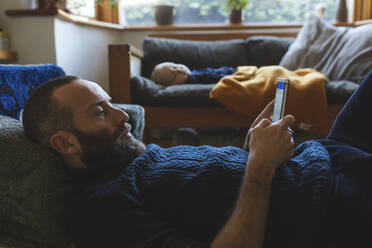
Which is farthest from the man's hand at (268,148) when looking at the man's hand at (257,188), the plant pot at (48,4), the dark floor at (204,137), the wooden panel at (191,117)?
the plant pot at (48,4)

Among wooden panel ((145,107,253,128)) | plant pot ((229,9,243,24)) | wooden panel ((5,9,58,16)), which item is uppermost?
plant pot ((229,9,243,24))

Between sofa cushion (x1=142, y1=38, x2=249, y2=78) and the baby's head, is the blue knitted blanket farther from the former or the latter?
sofa cushion (x1=142, y1=38, x2=249, y2=78)

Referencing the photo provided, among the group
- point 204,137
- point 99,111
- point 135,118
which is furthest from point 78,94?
point 204,137

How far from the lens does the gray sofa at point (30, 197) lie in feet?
2.48

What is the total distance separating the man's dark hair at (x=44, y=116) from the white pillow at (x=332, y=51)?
2121mm

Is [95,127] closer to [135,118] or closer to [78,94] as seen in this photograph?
[78,94]

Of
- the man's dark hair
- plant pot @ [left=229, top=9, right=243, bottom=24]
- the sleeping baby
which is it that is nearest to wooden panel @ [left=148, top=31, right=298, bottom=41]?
plant pot @ [left=229, top=9, right=243, bottom=24]

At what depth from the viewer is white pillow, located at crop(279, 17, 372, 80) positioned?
2.31 metres

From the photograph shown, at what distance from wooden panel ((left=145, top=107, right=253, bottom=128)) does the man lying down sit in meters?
1.21

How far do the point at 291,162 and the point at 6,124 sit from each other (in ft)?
2.45

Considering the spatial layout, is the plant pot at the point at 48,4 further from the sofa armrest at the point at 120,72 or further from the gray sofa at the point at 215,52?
the gray sofa at the point at 215,52

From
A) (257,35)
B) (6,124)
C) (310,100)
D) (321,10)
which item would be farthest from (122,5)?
(6,124)

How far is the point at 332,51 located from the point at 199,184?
86.1 inches

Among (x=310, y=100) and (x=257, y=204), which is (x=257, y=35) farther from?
(x=257, y=204)
